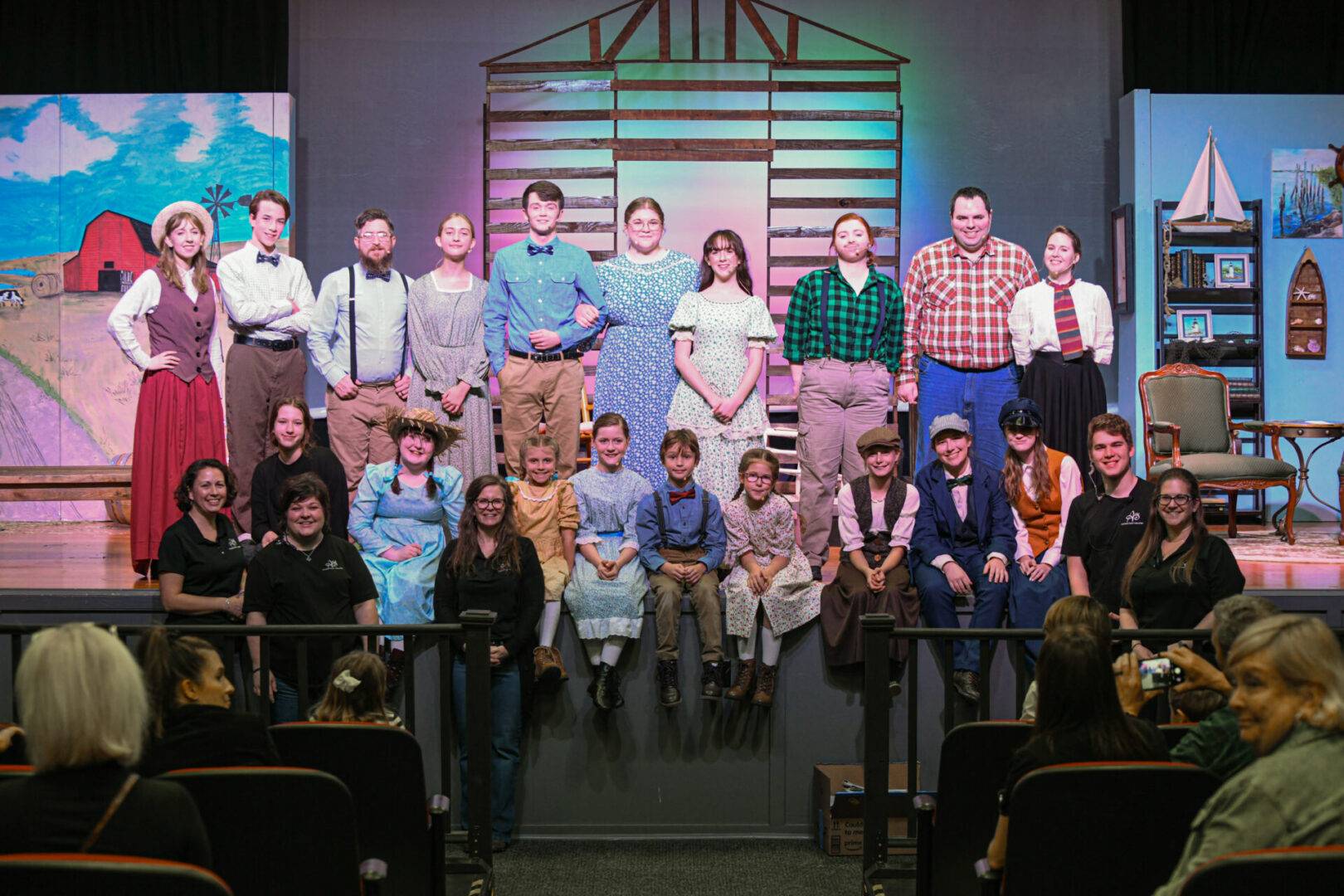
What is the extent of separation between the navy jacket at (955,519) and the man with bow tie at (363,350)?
2166 millimetres

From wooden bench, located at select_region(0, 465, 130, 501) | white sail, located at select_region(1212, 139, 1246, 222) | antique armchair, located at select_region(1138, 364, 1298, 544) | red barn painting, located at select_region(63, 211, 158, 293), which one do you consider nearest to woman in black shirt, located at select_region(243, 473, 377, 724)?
wooden bench, located at select_region(0, 465, 130, 501)

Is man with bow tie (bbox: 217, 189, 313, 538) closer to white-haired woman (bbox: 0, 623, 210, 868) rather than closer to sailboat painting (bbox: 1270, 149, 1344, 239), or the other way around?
white-haired woman (bbox: 0, 623, 210, 868)

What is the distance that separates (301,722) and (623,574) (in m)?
2.03

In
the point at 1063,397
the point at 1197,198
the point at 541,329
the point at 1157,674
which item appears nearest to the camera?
the point at 1157,674

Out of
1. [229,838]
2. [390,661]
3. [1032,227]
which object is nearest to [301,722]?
[229,838]

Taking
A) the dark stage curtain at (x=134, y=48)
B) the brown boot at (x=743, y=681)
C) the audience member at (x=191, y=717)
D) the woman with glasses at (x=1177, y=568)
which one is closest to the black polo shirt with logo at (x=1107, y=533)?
the woman with glasses at (x=1177, y=568)

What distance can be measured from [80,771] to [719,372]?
11.6 feet

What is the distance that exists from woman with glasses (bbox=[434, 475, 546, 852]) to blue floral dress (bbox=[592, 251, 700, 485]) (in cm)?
105

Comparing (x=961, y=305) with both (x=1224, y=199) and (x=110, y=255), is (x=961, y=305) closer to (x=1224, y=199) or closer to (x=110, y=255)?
(x=1224, y=199)

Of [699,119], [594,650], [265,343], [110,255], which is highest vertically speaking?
[699,119]

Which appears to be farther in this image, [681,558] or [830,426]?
[830,426]

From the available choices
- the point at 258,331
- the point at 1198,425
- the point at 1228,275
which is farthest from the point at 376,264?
the point at 1228,275

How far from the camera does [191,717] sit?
2.37 metres

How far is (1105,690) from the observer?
7.55 ft
